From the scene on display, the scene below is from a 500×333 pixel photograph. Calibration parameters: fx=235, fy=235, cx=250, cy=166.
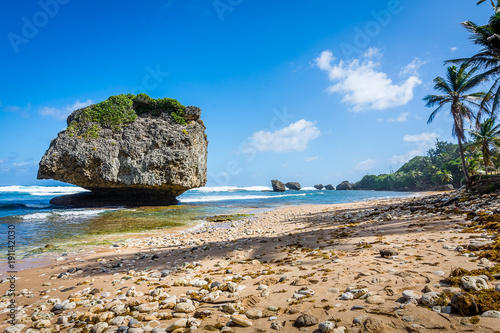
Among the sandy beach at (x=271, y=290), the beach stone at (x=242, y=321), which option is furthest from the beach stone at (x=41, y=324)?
the beach stone at (x=242, y=321)

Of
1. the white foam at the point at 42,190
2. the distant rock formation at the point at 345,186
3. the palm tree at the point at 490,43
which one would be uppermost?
the palm tree at the point at 490,43

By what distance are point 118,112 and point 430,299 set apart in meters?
33.4

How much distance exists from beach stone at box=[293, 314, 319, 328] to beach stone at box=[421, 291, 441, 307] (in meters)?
1.17

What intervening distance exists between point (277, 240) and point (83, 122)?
30320mm

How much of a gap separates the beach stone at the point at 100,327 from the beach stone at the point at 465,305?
386 centimetres

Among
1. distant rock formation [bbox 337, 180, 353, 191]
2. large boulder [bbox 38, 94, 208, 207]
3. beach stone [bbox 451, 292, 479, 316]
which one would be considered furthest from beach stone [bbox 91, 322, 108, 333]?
distant rock formation [bbox 337, 180, 353, 191]

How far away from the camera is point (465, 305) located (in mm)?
2221

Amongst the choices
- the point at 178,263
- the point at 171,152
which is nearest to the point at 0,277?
the point at 178,263

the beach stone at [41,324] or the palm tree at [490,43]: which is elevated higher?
the palm tree at [490,43]

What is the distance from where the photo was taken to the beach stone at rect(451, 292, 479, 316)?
7.23 ft

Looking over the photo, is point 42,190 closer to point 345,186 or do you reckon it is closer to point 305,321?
point 305,321

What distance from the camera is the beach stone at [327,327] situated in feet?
7.38

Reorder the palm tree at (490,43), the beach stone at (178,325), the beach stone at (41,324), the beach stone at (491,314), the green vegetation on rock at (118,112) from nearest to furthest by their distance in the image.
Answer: the beach stone at (491,314), the beach stone at (178,325), the beach stone at (41,324), the palm tree at (490,43), the green vegetation on rock at (118,112)

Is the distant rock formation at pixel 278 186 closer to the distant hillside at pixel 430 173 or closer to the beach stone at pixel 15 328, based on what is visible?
the distant hillside at pixel 430 173
